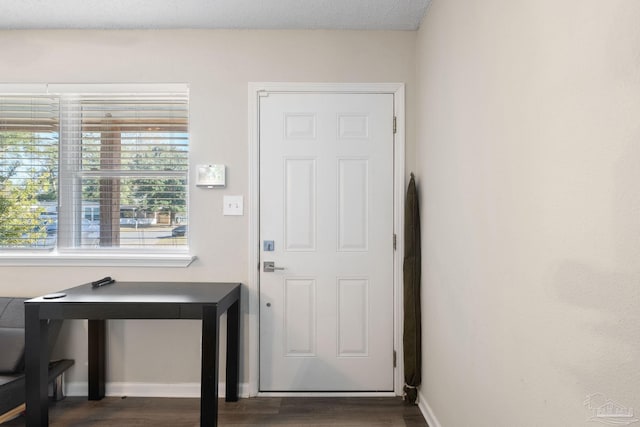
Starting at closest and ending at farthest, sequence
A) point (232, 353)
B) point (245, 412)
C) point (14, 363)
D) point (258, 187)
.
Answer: point (14, 363), point (245, 412), point (232, 353), point (258, 187)

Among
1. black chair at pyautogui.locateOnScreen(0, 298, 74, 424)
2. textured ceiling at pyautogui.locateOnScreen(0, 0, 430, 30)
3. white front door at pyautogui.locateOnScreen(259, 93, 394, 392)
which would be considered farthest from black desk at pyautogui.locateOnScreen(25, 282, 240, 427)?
textured ceiling at pyautogui.locateOnScreen(0, 0, 430, 30)

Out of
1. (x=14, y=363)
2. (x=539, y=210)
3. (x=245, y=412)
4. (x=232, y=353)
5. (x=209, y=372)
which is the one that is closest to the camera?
(x=539, y=210)

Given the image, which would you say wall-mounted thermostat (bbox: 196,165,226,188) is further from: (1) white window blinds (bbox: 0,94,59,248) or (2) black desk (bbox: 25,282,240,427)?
(1) white window blinds (bbox: 0,94,59,248)

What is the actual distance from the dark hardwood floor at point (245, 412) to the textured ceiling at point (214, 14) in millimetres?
2577

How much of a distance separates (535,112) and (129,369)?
2.87 metres

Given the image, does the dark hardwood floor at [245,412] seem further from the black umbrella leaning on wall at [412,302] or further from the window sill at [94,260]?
the window sill at [94,260]

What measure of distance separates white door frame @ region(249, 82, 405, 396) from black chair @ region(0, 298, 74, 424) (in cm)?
124

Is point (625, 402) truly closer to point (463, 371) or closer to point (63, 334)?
point (463, 371)

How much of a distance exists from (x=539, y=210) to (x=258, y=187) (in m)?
1.86

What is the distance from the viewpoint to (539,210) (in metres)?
1.15

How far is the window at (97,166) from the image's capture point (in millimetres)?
2707

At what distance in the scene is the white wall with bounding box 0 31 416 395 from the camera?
2645 millimetres

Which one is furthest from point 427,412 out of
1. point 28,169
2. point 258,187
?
point 28,169

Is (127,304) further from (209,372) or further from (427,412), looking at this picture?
(427,412)
